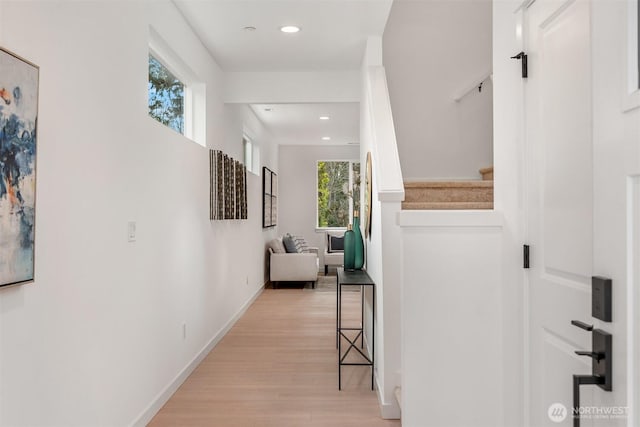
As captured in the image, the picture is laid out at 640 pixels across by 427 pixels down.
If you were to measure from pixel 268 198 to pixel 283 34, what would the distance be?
16.0 ft

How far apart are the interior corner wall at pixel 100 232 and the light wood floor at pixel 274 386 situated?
241 millimetres

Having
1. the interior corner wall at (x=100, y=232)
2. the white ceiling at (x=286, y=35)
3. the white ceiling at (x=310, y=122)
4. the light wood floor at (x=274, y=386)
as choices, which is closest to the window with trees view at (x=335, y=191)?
the white ceiling at (x=310, y=122)

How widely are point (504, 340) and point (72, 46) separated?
219 cm

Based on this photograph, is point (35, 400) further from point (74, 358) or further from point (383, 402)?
point (383, 402)

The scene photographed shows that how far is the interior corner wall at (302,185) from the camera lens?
10766 mm

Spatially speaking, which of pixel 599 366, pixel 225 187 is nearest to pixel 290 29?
pixel 225 187

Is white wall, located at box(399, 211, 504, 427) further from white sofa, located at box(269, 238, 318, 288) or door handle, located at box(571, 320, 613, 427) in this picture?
white sofa, located at box(269, 238, 318, 288)

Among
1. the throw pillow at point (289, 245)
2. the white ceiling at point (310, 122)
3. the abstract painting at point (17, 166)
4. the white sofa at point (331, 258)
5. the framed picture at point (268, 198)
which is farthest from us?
the white sofa at point (331, 258)

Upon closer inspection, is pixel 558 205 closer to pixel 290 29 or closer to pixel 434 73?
pixel 290 29

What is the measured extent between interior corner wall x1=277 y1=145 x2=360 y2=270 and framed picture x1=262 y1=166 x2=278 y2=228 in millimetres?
1001

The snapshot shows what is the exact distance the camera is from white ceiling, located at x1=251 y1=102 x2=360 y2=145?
6.99 m

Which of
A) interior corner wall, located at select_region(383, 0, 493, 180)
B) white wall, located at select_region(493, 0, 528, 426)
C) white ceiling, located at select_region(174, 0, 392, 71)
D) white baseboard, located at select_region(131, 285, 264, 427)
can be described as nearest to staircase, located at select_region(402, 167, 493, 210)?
interior corner wall, located at select_region(383, 0, 493, 180)

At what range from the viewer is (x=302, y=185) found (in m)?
10.8

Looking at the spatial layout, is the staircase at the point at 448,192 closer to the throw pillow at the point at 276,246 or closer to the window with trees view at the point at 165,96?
the window with trees view at the point at 165,96
